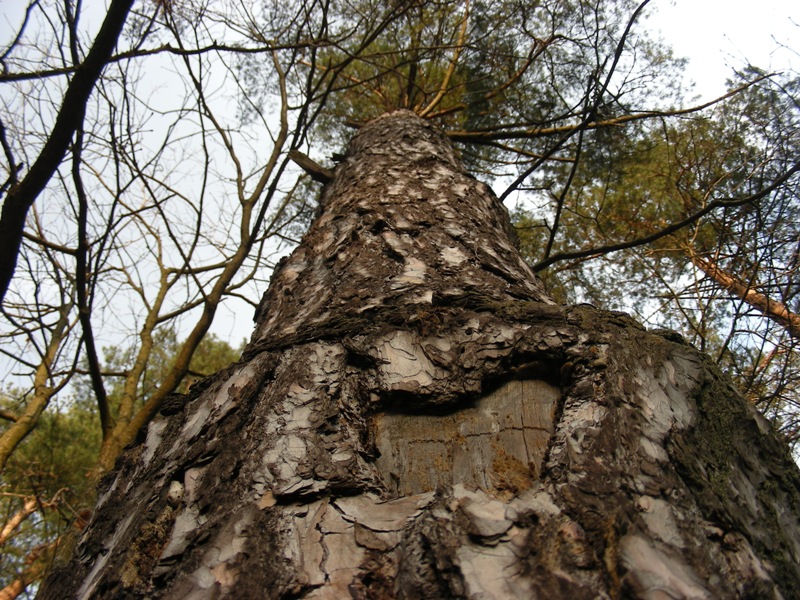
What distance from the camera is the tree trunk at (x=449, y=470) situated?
2.40 ft

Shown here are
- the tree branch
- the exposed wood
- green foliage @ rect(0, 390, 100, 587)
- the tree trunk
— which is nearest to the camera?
the tree trunk

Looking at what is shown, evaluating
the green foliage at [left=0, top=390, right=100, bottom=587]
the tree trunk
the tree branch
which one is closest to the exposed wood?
the tree branch

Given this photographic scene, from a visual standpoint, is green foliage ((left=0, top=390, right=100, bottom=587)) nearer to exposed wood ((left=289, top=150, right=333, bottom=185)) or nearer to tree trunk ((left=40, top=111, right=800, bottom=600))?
exposed wood ((left=289, top=150, right=333, bottom=185))

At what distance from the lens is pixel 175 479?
97 centimetres

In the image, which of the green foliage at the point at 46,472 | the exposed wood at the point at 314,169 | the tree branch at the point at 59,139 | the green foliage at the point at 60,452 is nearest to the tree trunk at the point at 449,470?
the tree branch at the point at 59,139

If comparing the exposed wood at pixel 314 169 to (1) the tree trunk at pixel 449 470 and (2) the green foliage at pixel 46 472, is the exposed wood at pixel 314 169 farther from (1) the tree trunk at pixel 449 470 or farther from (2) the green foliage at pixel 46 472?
(2) the green foliage at pixel 46 472

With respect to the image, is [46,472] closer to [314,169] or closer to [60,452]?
[60,452]

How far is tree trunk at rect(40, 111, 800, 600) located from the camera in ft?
2.40

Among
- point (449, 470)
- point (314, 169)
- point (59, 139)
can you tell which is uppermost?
point (314, 169)

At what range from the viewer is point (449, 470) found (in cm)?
95

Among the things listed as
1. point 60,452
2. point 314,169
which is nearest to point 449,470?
point 314,169

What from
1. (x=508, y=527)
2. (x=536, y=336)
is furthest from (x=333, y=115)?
(x=508, y=527)

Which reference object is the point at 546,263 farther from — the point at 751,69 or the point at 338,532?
the point at 338,532

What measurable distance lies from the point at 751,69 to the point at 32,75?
3722 mm
